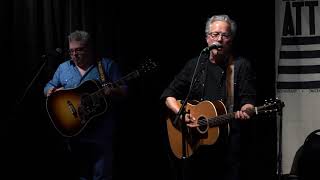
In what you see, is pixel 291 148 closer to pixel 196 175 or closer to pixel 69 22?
pixel 196 175

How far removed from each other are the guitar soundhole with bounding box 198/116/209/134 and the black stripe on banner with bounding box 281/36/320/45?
4.11 feet

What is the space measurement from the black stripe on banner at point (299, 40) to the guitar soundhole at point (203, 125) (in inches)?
49.3

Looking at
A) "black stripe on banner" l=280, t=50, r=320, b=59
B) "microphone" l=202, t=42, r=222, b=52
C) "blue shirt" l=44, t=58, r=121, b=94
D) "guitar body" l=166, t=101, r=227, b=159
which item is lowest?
"guitar body" l=166, t=101, r=227, b=159

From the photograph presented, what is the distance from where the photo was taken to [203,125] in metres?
3.93

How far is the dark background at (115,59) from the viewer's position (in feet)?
16.3

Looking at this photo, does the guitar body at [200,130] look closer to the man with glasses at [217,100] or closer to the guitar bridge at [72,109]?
the man with glasses at [217,100]

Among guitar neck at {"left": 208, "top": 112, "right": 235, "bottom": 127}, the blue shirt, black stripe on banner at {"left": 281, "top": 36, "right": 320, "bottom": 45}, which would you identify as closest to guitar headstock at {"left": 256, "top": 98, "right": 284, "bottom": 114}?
guitar neck at {"left": 208, "top": 112, "right": 235, "bottom": 127}

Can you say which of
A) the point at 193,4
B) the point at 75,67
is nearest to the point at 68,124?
the point at 75,67

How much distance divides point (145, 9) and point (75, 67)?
3.45 feet

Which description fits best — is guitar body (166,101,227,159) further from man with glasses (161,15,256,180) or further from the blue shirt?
the blue shirt

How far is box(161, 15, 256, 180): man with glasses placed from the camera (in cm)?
373

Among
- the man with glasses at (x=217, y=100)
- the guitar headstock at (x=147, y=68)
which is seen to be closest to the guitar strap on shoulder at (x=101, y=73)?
the guitar headstock at (x=147, y=68)

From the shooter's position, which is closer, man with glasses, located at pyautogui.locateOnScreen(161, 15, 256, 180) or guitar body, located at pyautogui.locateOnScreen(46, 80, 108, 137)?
man with glasses, located at pyautogui.locateOnScreen(161, 15, 256, 180)

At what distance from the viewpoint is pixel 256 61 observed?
15.3 ft
